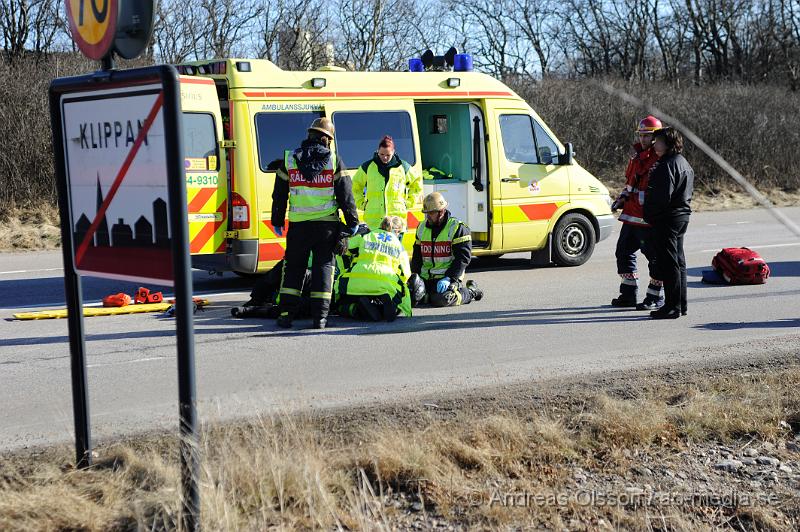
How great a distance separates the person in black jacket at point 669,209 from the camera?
347 inches

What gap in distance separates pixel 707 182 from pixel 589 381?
19958 mm

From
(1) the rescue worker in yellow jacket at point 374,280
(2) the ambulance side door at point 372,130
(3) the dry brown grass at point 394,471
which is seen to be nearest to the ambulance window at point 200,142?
(2) the ambulance side door at point 372,130

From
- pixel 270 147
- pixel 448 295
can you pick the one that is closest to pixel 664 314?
pixel 448 295

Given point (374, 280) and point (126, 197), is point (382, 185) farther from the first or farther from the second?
point (126, 197)

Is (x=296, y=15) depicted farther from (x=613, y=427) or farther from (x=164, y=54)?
(x=613, y=427)

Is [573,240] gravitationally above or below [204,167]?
below

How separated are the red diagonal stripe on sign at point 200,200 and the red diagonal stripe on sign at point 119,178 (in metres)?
5.78

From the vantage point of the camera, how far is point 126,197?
4.14 meters

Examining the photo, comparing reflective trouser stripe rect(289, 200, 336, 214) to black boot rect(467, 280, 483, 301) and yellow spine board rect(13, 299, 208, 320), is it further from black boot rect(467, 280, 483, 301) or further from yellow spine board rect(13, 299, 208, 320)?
black boot rect(467, 280, 483, 301)

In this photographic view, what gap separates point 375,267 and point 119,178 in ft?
16.7

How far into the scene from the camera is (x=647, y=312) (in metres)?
9.63

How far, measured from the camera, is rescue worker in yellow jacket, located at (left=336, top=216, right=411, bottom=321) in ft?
30.0

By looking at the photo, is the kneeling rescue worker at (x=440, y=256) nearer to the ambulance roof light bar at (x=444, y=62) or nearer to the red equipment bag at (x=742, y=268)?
the ambulance roof light bar at (x=444, y=62)

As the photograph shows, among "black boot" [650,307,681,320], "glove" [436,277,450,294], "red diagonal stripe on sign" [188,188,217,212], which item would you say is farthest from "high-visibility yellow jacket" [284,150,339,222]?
"black boot" [650,307,681,320]
